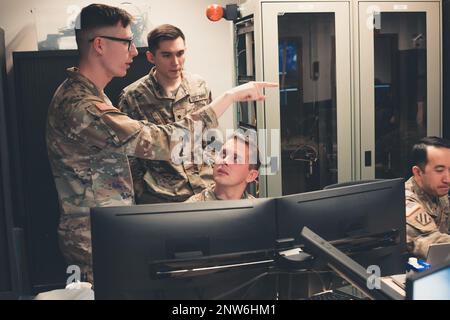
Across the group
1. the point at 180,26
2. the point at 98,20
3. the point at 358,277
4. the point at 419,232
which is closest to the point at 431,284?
the point at 358,277

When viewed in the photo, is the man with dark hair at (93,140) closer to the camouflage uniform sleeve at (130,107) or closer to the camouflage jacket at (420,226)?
the camouflage uniform sleeve at (130,107)

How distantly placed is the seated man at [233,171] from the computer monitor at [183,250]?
2.65 ft

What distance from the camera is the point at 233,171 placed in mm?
2254

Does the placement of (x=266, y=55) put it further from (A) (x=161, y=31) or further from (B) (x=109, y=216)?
(B) (x=109, y=216)

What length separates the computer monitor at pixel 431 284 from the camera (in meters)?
1.04

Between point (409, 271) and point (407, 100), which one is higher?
point (407, 100)

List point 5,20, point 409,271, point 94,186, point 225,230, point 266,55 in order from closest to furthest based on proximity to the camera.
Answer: point 225,230
point 409,271
point 94,186
point 266,55
point 5,20

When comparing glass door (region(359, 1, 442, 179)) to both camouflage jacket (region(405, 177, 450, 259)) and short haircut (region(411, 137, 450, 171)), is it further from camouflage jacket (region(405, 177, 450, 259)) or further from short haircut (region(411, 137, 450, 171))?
camouflage jacket (region(405, 177, 450, 259))

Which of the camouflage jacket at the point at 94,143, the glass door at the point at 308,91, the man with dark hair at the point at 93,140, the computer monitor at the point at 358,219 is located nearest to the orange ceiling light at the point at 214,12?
the glass door at the point at 308,91

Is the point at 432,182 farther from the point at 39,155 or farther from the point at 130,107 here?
the point at 39,155

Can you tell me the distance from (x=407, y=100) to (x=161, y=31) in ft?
5.06

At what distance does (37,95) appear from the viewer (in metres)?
3.37

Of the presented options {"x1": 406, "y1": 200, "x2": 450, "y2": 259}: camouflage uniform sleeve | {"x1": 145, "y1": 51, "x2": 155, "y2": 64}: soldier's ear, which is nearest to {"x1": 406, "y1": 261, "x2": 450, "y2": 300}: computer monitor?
{"x1": 406, "y1": 200, "x2": 450, "y2": 259}: camouflage uniform sleeve
